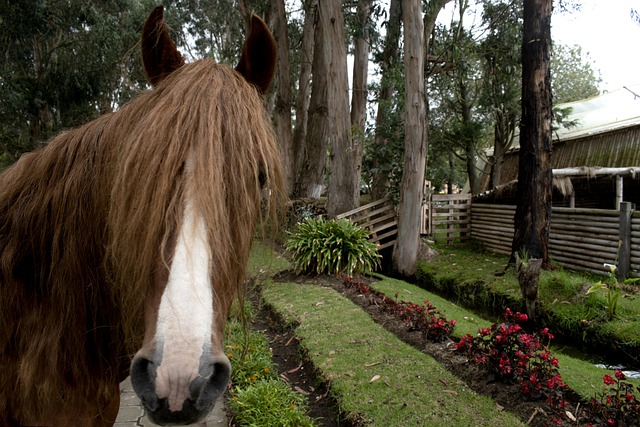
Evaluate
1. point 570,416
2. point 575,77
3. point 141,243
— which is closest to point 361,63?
point 570,416

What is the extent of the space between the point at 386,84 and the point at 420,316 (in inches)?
428

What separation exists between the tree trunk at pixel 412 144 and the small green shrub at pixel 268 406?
667 centimetres

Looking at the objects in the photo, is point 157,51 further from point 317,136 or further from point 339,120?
point 317,136

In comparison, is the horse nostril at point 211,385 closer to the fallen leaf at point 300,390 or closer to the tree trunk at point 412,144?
the fallen leaf at point 300,390

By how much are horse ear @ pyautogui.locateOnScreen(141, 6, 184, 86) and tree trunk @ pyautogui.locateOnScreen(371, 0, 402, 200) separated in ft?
35.4

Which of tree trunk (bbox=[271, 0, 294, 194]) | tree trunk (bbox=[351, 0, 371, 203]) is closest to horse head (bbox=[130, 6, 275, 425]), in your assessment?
tree trunk (bbox=[351, 0, 371, 203])

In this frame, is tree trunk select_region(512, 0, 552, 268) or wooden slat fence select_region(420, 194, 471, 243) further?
wooden slat fence select_region(420, 194, 471, 243)

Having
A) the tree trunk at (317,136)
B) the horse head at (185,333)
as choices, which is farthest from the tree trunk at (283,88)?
A: the horse head at (185,333)

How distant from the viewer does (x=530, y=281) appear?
21.5 feet

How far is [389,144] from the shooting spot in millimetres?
12586

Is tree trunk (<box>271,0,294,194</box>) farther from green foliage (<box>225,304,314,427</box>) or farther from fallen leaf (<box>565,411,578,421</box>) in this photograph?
fallen leaf (<box>565,411,578,421</box>)

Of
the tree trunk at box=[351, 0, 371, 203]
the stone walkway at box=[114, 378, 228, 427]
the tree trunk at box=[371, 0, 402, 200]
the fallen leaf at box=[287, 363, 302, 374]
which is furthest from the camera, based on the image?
the tree trunk at box=[351, 0, 371, 203]

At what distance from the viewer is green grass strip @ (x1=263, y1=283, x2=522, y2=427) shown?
3441 mm

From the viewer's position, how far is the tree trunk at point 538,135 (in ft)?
30.1
